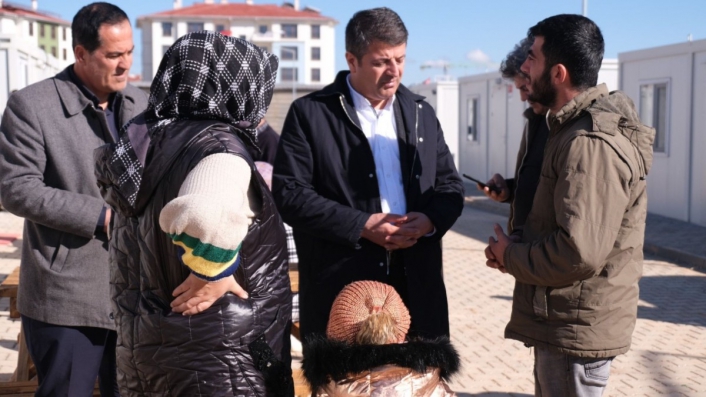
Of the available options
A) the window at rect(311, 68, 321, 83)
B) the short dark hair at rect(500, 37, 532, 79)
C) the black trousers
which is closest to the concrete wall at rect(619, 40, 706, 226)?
the short dark hair at rect(500, 37, 532, 79)

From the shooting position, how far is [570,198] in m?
2.85

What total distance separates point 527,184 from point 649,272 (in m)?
8.74


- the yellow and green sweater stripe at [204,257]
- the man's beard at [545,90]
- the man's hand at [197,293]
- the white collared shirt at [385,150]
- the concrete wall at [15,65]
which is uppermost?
the concrete wall at [15,65]

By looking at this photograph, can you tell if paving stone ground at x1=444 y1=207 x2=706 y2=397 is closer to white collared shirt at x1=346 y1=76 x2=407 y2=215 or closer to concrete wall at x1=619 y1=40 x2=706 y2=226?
white collared shirt at x1=346 y1=76 x2=407 y2=215

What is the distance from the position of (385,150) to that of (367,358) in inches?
67.3

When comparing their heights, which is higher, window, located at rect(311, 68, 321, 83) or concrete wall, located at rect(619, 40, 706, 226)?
window, located at rect(311, 68, 321, 83)

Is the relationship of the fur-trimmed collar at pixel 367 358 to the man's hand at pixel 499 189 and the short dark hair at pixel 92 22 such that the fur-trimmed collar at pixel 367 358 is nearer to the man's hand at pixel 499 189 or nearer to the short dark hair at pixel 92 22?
the man's hand at pixel 499 189

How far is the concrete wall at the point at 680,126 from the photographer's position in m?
15.0

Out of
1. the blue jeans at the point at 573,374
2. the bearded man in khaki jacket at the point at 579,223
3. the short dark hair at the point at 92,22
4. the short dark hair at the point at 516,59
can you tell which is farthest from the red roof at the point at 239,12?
the blue jeans at the point at 573,374

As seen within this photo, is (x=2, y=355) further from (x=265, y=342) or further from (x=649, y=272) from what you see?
(x=649, y=272)

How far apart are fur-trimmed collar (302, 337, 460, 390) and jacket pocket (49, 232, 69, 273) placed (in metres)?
1.60

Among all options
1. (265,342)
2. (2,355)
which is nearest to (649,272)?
(2,355)

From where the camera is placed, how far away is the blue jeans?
3043mm

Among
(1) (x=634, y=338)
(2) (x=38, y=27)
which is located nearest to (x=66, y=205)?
(1) (x=634, y=338)
